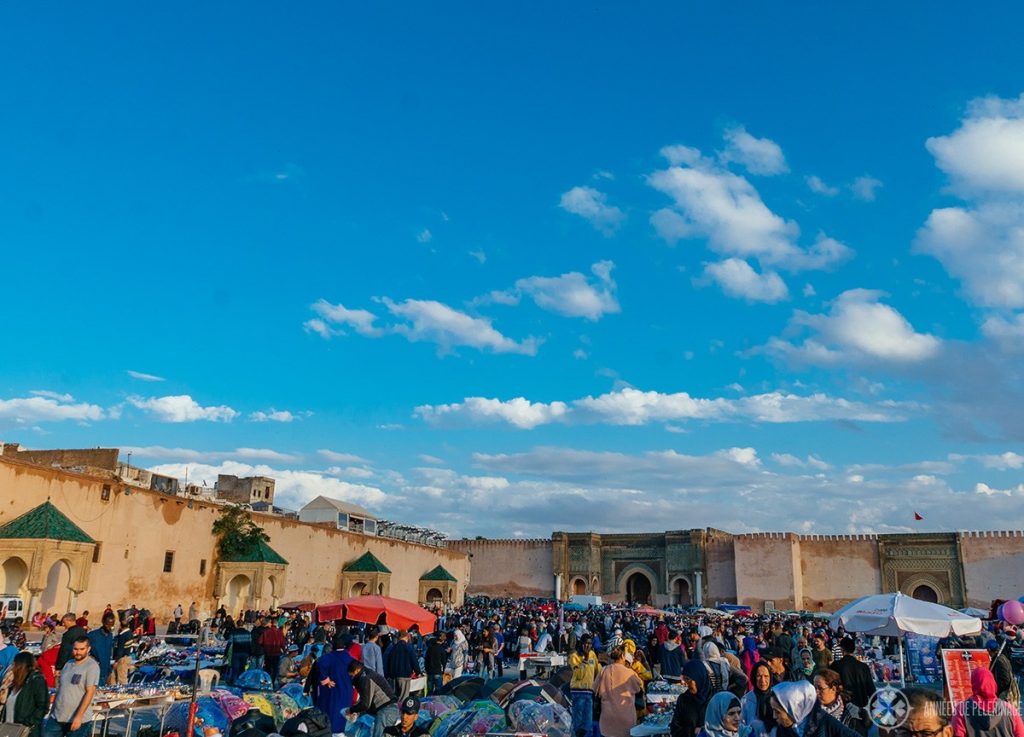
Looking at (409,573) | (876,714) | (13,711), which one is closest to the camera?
(876,714)

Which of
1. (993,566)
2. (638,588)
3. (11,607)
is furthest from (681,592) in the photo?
(11,607)

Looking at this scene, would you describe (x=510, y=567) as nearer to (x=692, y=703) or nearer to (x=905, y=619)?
(x=905, y=619)

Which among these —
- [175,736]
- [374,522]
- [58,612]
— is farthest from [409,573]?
[175,736]

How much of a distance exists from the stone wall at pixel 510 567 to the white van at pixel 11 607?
33.8 metres

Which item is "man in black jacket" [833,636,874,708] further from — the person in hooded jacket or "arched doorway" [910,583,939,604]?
"arched doorway" [910,583,939,604]

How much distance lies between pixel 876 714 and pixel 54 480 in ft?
61.5

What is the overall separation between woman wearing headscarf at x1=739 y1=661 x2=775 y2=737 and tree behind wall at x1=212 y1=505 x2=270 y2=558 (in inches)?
881

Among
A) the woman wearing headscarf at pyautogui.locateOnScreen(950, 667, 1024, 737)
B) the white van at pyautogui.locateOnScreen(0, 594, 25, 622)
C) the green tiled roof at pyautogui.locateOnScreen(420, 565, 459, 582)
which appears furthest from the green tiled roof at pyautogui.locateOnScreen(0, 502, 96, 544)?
the green tiled roof at pyautogui.locateOnScreen(420, 565, 459, 582)

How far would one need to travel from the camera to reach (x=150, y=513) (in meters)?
21.6

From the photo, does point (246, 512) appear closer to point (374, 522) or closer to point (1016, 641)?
point (374, 522)

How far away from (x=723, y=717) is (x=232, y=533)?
22.4 m

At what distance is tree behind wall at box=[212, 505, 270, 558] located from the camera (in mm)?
24734

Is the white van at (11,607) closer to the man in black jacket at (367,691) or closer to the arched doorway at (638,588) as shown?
the man in black jacket at (367,691)

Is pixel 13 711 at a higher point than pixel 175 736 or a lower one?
higher
